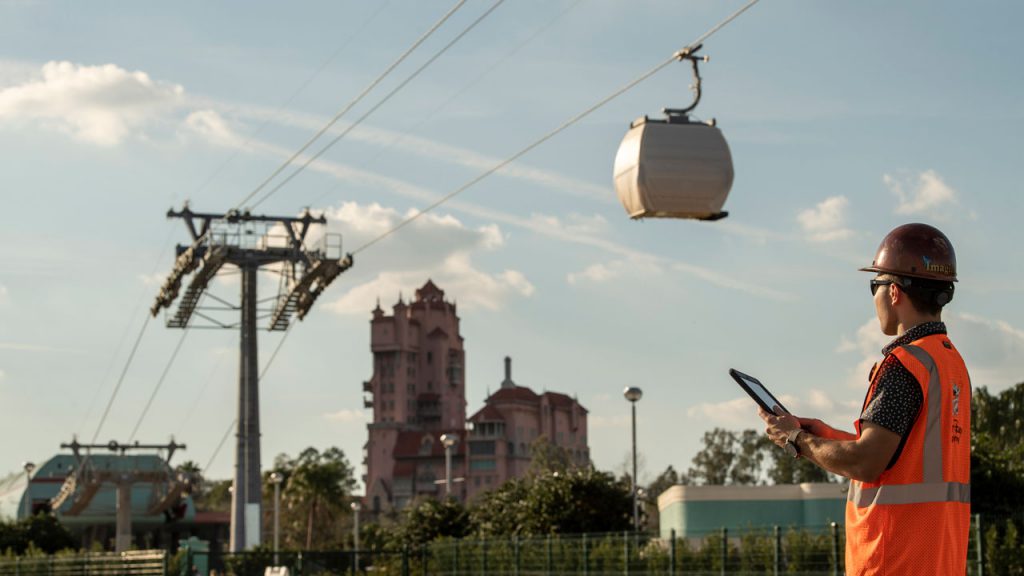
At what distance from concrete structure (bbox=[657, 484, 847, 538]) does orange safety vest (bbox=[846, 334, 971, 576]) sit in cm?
5337

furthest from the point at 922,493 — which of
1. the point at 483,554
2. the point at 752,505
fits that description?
the point at 752,505

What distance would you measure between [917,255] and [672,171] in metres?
8.49

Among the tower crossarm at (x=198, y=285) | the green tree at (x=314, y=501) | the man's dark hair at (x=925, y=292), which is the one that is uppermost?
the tower crossarm at (x=198, y=285)

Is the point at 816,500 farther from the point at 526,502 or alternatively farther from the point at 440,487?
the point at 440,487

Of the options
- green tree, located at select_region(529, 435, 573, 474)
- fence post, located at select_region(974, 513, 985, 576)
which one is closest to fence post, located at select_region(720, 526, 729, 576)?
fence post, located at select_region(974, 513, 985, 576)

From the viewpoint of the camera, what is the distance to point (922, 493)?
4.98m

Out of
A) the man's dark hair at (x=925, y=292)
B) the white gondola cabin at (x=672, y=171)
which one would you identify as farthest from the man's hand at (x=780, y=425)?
the white gondola cabin at (x=672, y=171)

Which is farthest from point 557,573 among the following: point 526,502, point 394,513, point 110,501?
point 394,513

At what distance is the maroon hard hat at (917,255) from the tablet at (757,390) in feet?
1.95

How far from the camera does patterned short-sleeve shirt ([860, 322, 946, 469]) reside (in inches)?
194

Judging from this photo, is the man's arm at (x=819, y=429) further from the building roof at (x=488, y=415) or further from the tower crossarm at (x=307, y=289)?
the building roof at (x=488, y=415)

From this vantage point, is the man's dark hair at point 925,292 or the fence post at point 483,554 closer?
the man's dark hair at point 925,292

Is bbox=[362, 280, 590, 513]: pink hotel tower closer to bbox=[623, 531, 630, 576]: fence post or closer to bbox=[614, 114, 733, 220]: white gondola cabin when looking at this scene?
bbox=[623, 531, 630, 576]: fence post

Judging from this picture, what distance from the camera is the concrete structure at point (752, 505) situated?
58.1 meters
